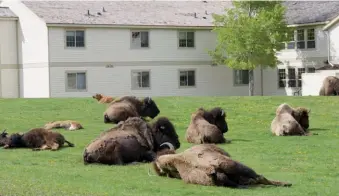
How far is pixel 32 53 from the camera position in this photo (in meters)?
56.7

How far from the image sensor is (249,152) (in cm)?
1797

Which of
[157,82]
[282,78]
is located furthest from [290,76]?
[157,82]

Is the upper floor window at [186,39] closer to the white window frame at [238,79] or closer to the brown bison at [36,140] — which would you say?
the white window frame at [238,79]

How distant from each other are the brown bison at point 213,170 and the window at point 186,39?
47269 mm

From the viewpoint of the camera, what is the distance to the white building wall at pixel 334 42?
56.2 m

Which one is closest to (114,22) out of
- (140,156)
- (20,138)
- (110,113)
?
(110,113)

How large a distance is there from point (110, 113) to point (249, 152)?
9206 mm

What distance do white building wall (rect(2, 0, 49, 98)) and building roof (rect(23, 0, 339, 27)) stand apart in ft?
2.62

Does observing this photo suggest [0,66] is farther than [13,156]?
Yes

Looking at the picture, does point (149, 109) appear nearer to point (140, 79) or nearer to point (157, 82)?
point (140, 79)

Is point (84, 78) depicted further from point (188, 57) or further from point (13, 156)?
point (13, 156)

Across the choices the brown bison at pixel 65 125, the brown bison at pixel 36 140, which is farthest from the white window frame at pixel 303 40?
the brown bison at pixel 36 140

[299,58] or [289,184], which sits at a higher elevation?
[299,58]

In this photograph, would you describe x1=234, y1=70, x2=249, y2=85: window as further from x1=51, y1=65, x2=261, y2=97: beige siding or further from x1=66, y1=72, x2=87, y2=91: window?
x1=66, y1=72, x2=87, y2=91: window
